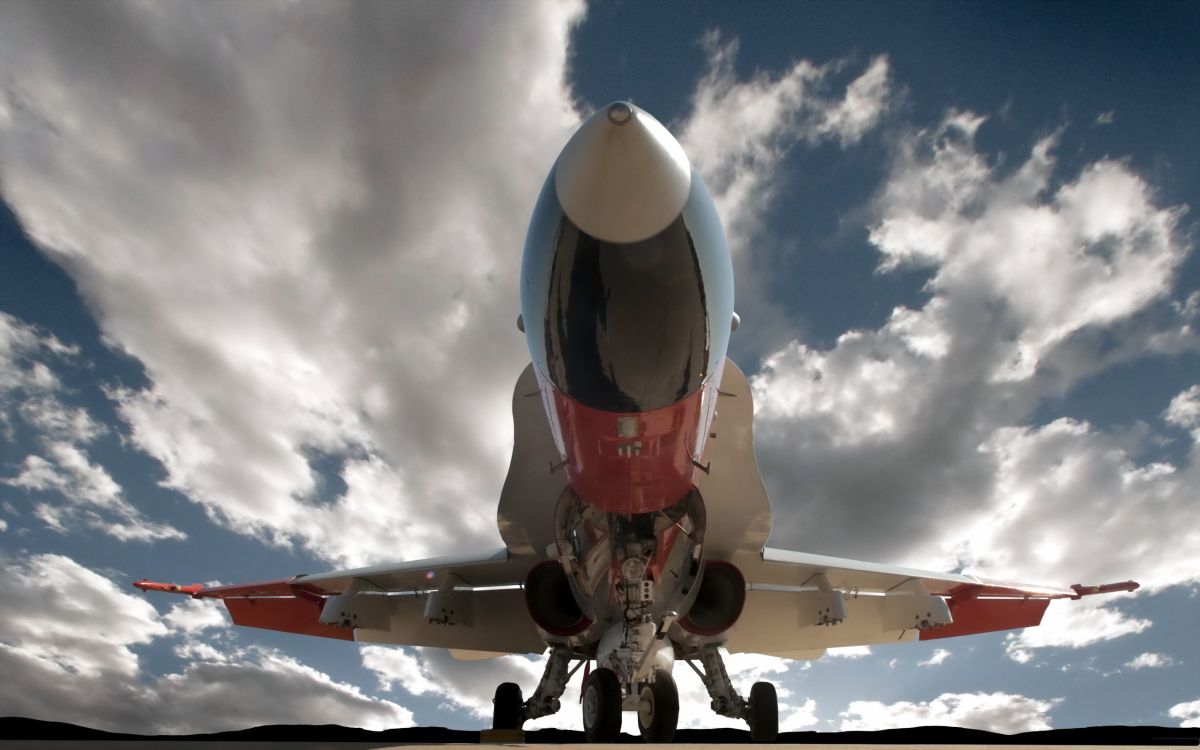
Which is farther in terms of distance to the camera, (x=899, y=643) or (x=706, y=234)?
(x=899, y=643)

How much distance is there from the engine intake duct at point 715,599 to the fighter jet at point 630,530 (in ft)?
0.06

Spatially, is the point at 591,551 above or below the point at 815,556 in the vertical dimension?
below

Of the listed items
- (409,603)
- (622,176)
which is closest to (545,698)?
(409,603)

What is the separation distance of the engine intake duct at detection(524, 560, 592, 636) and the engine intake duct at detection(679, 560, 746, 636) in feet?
4.48

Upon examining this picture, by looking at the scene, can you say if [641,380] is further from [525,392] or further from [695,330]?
[525,392]

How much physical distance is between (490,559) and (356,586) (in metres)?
2.29

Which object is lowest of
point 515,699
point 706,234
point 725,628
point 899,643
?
point 515,699

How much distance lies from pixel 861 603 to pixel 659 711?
5753mm

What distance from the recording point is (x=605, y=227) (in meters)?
4.09

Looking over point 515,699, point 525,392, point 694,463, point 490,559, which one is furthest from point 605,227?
point 515,699

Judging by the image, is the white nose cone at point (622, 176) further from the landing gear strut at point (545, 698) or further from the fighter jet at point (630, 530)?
the landing gear strut at point (545, 698)

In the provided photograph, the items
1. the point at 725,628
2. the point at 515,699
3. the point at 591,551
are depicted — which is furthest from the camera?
the point at 515,699

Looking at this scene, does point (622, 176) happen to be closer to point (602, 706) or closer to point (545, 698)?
point (602, 706)

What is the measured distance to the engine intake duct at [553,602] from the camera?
27.2ft
